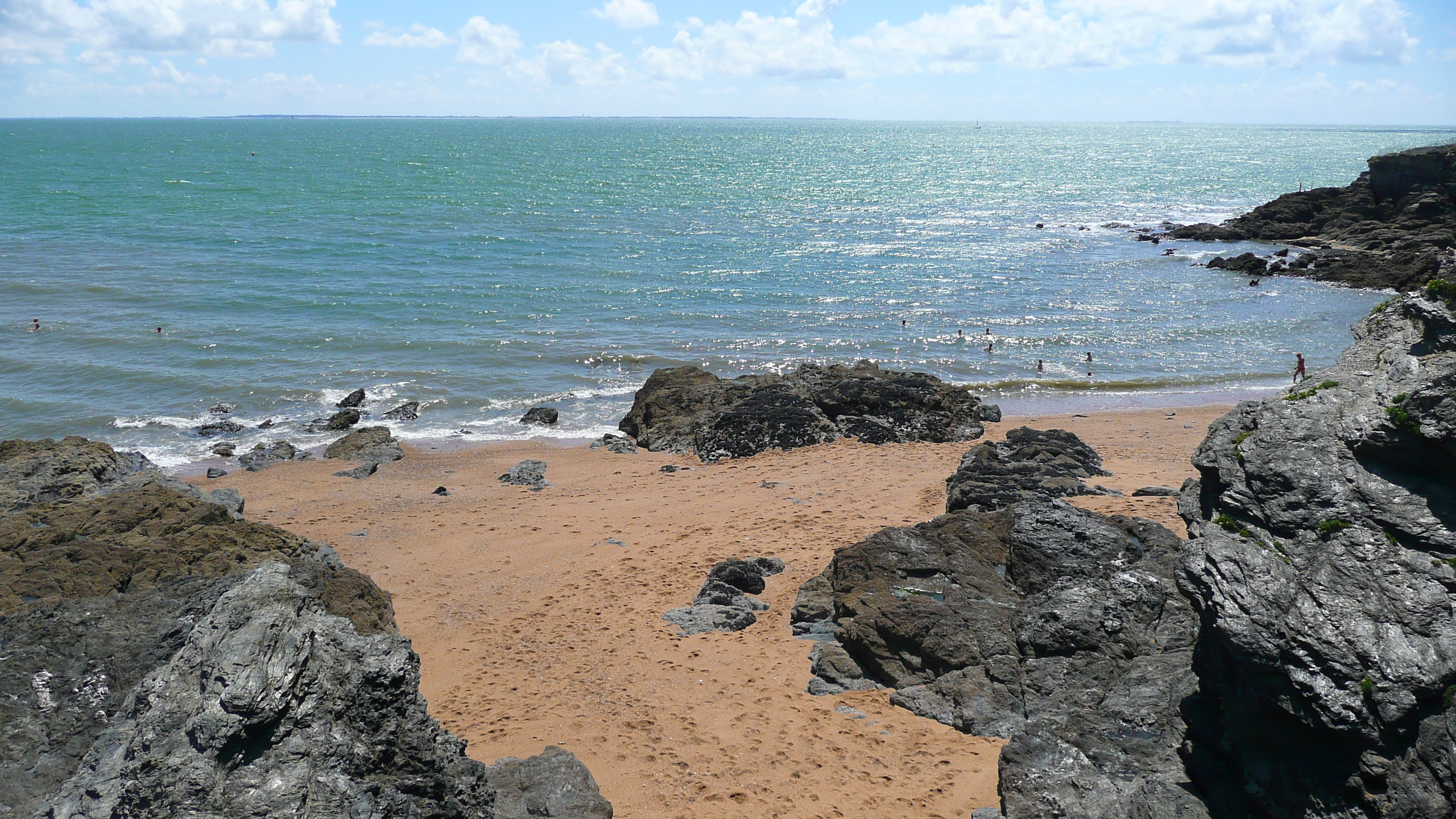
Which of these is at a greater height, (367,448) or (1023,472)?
(1023,472)

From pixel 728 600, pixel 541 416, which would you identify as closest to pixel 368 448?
pixel 541 416

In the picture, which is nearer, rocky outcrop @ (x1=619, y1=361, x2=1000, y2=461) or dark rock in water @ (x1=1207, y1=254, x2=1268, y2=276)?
rocky outcrop @ (x1=619, y1=361, x2=1000, y2=461)

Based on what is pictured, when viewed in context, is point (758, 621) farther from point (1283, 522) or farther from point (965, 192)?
point (965, 192)

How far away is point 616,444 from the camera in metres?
19.9

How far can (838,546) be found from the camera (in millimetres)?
12617

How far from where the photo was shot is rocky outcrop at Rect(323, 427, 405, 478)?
61.4 feet

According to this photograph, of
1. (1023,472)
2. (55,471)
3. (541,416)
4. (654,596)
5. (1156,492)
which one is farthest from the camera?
(541,416)

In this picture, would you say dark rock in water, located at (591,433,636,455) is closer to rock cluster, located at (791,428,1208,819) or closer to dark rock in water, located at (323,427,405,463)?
dark rock in water, located at (323,427,405,463)

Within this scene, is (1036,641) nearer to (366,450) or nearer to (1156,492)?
(1156,492)

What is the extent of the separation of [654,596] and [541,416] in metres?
12.6

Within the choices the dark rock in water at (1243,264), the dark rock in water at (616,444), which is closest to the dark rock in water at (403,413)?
the dark rock in water at (616,444)

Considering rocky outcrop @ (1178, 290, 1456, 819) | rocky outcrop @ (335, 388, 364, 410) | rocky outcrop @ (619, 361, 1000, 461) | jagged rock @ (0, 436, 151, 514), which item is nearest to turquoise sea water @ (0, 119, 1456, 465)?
rocky outcrop @ (335, 388, 364, 410)

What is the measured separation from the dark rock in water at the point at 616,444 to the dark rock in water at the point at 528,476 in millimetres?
1991

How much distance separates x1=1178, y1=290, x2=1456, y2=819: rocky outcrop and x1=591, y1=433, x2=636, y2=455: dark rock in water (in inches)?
558
